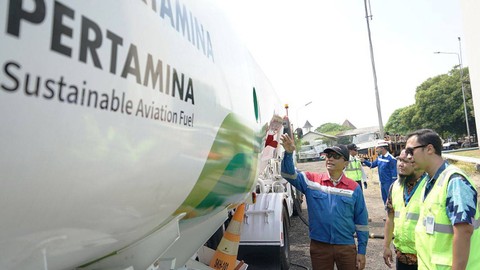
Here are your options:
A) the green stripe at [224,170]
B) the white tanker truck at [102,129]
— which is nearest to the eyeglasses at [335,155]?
the green stripe at [224,170]

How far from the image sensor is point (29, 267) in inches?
39.0

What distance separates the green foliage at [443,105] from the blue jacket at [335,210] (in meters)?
45.7

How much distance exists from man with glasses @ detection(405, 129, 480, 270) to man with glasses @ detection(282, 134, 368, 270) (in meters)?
0.94

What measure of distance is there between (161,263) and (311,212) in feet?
7.09

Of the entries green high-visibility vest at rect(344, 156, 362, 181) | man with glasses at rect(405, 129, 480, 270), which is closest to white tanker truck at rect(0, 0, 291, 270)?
man with glasses at rect(405, 129, 480, 270)

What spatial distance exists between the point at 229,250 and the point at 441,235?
1576mm

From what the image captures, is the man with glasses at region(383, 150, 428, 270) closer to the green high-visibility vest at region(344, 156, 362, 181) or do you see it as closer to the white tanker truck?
the white tanker truck

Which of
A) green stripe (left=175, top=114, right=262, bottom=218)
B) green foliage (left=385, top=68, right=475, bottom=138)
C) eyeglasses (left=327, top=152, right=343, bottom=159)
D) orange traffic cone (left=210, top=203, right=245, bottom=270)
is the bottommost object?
orange traffic cone (left=210, top=203, right=245, bottom=270)

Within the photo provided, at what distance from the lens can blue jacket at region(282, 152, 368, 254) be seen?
145 inches

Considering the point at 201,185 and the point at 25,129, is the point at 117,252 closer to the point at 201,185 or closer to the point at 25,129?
the point at 201,185

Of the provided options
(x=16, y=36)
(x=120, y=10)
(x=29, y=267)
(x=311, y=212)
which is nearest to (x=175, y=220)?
(x=29, y=267)

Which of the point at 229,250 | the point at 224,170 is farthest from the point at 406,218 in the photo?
the point at 224,170

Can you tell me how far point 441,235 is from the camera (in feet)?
8.08

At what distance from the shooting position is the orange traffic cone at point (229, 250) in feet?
10.1
